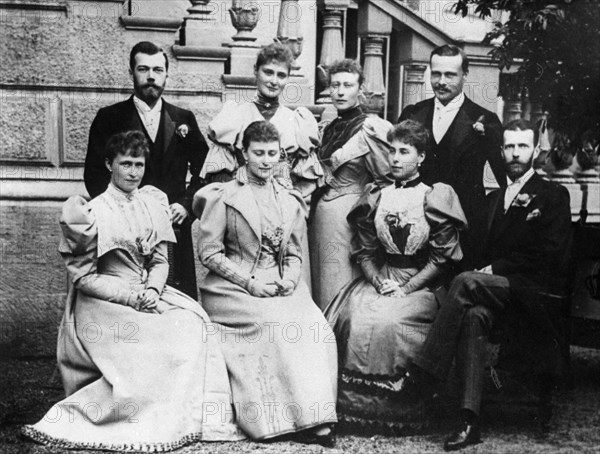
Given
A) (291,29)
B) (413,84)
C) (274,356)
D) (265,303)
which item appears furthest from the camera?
(413,84)

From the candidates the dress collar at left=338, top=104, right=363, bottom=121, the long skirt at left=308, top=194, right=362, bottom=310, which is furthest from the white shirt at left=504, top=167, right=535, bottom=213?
the dress collar at left=338, top=104, right=363, bottom=121

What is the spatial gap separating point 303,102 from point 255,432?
2733 millimetres

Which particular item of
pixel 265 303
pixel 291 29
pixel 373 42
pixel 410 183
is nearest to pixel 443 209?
pixel 410 183

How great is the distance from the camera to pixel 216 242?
4.99m

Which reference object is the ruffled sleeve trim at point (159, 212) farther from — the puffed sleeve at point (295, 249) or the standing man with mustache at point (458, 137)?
the standing man with mustache at point (458, 137)

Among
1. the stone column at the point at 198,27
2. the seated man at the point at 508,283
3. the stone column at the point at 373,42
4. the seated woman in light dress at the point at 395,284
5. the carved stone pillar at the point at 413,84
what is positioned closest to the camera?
the seated man at the point at 508,283

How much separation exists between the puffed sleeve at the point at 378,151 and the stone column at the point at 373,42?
185cm

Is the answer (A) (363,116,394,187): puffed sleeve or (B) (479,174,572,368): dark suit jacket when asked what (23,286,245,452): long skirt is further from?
(B) (479,174,572,368): dark suit jacket

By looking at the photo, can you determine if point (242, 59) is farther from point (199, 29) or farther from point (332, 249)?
point (332, 249)

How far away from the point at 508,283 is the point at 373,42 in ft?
9.95

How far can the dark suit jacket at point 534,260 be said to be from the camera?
196 inches

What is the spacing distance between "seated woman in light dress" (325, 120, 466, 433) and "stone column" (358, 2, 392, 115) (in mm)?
2143

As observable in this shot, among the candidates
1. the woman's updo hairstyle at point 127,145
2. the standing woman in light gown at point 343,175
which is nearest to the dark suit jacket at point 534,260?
the standing woman in light gown at point 343,175

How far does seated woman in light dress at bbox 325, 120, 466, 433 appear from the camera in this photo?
496 cm
